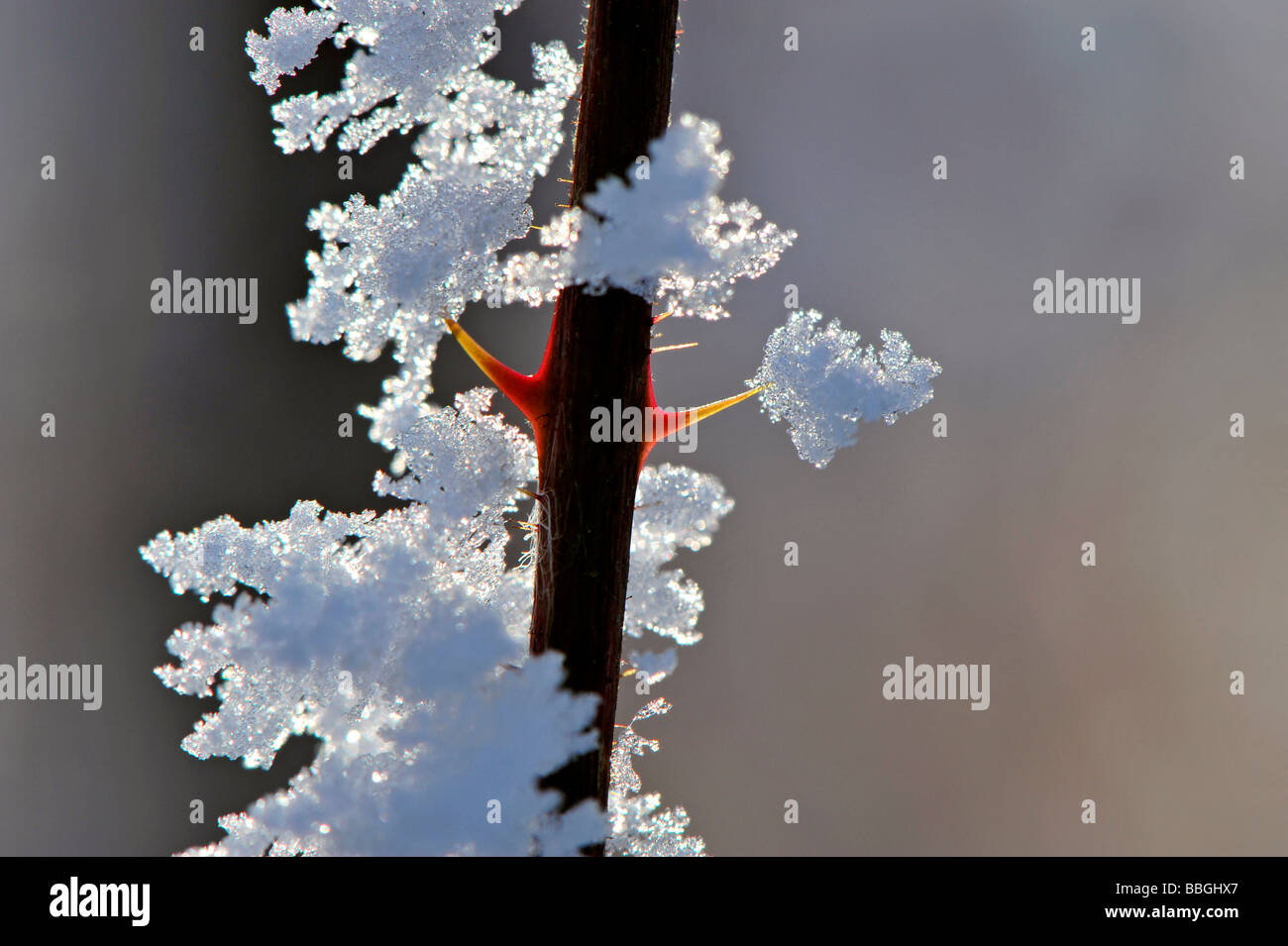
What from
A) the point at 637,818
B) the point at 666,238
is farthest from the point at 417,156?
the point at 637,818

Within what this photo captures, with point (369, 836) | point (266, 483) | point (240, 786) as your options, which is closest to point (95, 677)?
point (240, 786)

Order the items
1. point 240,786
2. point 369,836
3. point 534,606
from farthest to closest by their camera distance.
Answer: point 240,786
point 534,606
point 369,836

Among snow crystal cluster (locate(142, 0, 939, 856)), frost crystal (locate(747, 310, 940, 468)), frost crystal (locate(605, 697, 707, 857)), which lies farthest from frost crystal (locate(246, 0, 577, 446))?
frost crystal (locate(605, 697, 707, 857))

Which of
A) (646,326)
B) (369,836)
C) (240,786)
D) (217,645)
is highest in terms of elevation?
(646,326)

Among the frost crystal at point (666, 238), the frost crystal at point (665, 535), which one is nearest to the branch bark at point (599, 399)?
the frost crystal at point (666, 238)

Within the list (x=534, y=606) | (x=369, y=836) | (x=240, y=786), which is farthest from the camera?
(x=240, y=786)

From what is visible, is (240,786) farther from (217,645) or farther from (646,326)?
(646,326)
